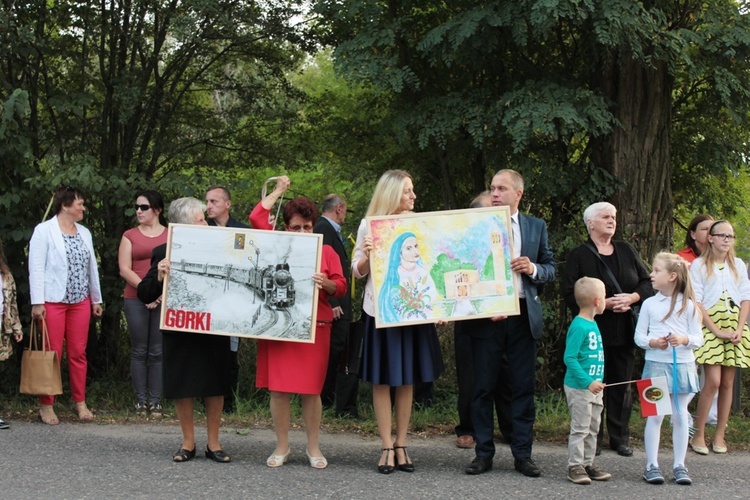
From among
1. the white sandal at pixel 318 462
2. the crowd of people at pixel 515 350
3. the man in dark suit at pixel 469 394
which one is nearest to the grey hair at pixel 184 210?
the crowd of people at pixel 515 350

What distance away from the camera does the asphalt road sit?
5770 mm

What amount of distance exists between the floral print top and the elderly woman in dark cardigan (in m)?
4.33

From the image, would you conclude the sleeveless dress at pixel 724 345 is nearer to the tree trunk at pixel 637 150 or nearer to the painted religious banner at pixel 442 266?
the tree trunk at pixel 637 150

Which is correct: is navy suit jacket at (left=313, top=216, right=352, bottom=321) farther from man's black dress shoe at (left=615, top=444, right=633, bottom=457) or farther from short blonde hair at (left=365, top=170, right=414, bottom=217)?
man's black dress shoe at (left=615, top=444, right=633, bottom=457)

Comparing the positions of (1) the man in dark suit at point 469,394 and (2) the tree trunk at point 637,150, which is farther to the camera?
(2) the tree trunk at point 637,150

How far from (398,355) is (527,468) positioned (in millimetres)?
1160

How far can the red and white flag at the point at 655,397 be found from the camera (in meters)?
6.20

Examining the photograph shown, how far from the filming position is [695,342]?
256 inches

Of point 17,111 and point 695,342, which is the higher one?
point 17,111

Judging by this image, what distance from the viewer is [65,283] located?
27.0 feet

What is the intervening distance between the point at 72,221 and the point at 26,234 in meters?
0.71

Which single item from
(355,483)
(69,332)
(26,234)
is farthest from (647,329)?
(26,234)

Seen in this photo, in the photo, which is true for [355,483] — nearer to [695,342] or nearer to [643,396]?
[643,396]

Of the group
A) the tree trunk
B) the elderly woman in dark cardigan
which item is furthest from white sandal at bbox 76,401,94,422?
the tree trunk
